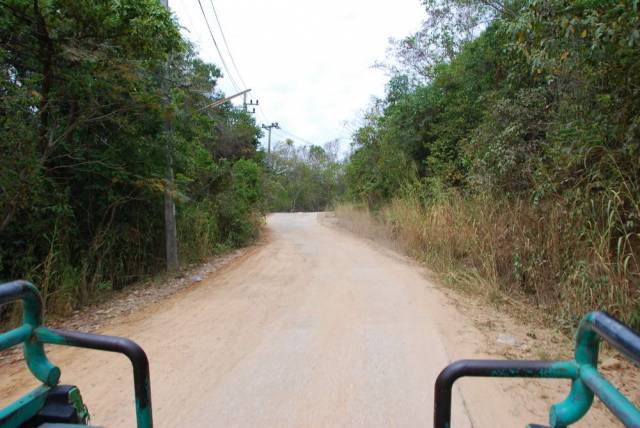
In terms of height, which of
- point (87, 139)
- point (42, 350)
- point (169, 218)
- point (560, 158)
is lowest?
point (42, 350)

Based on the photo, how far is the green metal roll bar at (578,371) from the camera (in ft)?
3.91

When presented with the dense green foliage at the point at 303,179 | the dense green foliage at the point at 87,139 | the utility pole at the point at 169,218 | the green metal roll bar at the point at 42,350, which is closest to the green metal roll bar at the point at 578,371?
the green metal roll bar at the point at 42,350

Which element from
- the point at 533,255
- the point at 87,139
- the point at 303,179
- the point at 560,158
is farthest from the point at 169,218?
the point at 303,179

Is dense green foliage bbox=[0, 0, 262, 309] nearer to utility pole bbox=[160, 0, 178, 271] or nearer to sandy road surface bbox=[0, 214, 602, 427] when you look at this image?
utility pole bbox=[160, 0, 178, 271]

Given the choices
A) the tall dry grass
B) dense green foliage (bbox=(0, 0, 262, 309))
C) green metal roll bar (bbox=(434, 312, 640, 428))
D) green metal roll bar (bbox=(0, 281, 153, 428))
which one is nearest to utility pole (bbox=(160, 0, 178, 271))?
dense green foliage (bbox=(0, 0, 262, 309))

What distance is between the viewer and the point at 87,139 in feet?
23.1

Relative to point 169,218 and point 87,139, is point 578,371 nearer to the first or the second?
point 87,139

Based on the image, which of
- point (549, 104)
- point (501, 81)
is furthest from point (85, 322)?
point (501, 81)

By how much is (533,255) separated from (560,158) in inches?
56.0

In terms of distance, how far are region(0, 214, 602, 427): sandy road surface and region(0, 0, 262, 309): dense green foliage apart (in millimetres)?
1897

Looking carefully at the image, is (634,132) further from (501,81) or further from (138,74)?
(138,74)

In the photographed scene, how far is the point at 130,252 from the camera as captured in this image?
8.51 meters

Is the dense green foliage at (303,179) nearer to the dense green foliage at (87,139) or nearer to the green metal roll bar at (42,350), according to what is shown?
the dense green foliage at (87,139)

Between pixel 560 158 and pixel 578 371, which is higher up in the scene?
pixel 560 158
